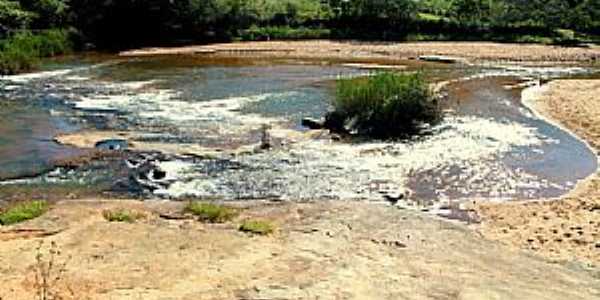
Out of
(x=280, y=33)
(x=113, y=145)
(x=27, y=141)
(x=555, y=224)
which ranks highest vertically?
(x=280, y=33)

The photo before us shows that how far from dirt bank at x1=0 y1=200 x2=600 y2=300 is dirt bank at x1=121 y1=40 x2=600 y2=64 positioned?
135 feet

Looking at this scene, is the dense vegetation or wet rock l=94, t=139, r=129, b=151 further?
the dense vegetation

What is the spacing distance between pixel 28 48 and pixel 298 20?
26.1 m

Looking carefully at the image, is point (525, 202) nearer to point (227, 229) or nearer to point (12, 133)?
point (227, 229)

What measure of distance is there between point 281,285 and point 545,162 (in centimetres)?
1518

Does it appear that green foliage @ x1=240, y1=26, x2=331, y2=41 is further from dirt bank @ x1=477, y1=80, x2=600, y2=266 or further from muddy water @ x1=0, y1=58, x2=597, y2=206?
dirt bank @ x1=477, y1=80, x2=600, y2=266

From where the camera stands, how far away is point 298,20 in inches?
2810

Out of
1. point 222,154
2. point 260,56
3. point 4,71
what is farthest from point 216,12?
point 222,154

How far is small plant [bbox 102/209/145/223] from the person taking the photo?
16969 millimetres

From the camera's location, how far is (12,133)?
29.4 m

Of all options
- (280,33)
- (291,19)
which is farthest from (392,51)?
(291,19)

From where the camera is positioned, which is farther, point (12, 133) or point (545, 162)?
point (12, 133)

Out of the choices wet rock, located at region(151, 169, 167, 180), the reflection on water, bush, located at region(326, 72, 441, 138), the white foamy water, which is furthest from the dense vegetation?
wet rock, located at region(151, 169, 167, 180)

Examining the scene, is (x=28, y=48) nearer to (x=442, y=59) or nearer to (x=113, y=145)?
(x=442, y=59)
